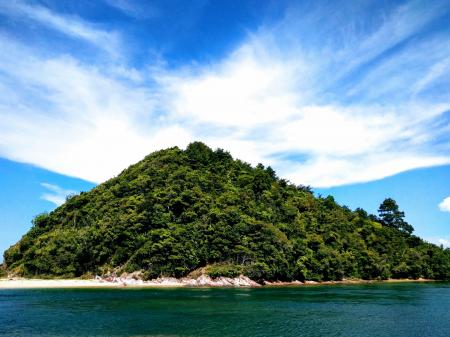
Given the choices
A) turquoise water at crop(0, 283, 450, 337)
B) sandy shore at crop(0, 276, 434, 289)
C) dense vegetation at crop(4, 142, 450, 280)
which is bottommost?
turquoise water at crop(0, 283, 450, 337)

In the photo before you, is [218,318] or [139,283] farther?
[139,283]

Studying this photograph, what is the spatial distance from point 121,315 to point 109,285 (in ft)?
141

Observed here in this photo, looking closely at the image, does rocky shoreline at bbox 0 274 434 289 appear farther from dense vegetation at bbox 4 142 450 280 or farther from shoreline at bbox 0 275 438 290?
dense vegetation at bbox 4 142 450 280

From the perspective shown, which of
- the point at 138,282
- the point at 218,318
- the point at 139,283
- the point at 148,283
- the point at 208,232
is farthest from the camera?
the point at 208,232

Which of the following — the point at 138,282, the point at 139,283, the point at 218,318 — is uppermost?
the point at 138,282

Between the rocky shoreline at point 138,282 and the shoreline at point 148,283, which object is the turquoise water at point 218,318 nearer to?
the shoreline at point 148,283

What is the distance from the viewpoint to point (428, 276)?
123 m

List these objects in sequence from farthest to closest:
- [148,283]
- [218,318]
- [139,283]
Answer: [139,283] → [148,283] → [218,318]

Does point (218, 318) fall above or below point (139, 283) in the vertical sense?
below

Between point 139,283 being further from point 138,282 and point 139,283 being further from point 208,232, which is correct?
point 208,232

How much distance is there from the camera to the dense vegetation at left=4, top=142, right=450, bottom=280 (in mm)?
83000

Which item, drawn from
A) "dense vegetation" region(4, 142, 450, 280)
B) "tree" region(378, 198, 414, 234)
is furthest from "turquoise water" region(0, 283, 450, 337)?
"tree" region(378, 198, 414, 234)

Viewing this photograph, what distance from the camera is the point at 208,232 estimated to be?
85.2m

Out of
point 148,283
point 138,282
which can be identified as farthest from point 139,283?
point 148,283
